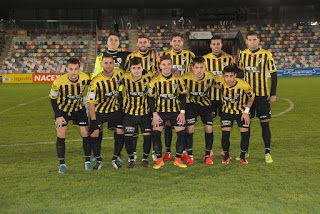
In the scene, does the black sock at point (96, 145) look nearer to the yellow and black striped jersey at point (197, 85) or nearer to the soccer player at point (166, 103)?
the soccer player at point (166, 103)

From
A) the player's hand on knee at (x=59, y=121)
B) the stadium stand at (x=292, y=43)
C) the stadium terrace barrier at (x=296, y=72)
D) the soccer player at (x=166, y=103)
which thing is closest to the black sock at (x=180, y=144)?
the soccer player at (x=166, y=103)

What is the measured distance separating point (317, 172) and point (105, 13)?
29.3m

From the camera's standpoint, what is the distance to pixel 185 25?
1214 inches

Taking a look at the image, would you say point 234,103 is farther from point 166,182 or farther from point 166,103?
point 166,182

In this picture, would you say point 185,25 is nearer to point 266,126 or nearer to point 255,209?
point 266,126

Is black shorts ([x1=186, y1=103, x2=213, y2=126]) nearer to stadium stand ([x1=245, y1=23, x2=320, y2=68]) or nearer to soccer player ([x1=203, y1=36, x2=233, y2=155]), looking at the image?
soccer player ([x1=203, y1=36, x2=233, y2=155])

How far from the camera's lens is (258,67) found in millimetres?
5215

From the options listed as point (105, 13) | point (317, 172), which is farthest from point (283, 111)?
point (105, 13)

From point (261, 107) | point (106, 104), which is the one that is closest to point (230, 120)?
point (261, 107)

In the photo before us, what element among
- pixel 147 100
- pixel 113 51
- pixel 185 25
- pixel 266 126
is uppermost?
pixel 185 25

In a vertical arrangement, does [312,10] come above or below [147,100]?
above

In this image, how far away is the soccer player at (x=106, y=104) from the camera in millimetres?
4773

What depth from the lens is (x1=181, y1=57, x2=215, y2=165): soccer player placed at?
16.8 ft

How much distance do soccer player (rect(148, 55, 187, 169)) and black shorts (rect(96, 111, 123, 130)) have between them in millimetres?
463
